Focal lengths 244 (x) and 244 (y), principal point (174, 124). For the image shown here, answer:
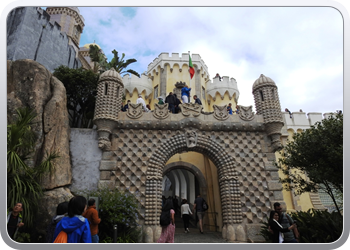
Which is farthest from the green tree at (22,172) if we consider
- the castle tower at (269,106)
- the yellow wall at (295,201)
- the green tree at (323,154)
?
the yellow wall at (295,201)

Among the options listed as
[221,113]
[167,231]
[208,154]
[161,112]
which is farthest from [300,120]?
[167,231]

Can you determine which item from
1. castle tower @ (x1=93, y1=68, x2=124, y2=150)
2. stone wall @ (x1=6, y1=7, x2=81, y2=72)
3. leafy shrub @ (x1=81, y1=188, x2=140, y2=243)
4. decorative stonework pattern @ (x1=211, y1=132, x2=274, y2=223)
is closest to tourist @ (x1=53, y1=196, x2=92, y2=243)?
leafy shrub @ (x1=81, y1=188, x2=140, y2=243)

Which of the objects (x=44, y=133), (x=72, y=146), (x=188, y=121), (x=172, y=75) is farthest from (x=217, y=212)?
(x=172, y=75)

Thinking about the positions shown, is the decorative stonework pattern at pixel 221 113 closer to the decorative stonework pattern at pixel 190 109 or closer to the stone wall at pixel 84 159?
the decorative stonework pattern at pixel 190 109

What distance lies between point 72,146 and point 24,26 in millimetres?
7190

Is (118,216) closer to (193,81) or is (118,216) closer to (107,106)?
(107,106)

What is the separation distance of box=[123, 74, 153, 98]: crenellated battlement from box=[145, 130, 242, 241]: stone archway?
10.5 meters

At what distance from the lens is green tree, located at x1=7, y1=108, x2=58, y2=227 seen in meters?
6.61

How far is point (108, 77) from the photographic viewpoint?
38.2 feet

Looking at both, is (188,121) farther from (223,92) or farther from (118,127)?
(223,92)

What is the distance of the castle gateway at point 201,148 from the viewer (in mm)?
10398

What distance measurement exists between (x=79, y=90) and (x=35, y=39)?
3.59m

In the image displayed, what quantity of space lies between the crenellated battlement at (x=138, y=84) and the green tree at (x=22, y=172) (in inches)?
516

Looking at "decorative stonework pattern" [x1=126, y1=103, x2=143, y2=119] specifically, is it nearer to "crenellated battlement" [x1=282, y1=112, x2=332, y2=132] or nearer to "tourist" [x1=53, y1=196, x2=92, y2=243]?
"tourist" [x1=53, y1=196, x2=92, y2=243]
